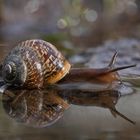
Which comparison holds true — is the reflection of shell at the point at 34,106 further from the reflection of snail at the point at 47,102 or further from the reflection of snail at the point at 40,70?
the reflection of snail at the point at 40,70

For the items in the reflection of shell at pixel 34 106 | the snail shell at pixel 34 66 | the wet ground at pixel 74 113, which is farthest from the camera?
the snail shell at pixel 34 66

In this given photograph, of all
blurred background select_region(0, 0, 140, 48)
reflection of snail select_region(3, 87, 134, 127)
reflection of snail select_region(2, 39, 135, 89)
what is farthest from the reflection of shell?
blurred background select_region(0, 0, 140, 48)

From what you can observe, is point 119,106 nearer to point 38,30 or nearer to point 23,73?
point 23,73

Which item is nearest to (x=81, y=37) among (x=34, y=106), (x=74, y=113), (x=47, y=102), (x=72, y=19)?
(x=72, y=19)

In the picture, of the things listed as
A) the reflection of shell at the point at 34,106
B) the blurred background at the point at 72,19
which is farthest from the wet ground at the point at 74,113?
the blurred background at the point at 72,19

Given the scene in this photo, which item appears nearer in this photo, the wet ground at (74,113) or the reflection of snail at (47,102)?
the wet ground at (74,113)

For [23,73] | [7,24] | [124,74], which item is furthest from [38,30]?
[23,73]
